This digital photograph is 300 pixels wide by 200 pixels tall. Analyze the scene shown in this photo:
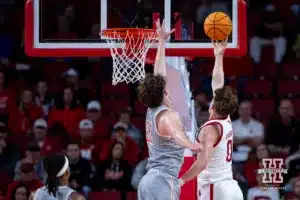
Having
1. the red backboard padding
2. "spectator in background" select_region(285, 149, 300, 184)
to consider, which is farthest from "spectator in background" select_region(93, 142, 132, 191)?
the red backboard padding

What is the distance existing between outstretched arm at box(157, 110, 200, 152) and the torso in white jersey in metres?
0.29

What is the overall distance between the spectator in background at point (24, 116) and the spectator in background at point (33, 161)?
37 cm

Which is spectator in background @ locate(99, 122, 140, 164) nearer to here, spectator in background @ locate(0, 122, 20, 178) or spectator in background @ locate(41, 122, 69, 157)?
spectator in background @ locate(41, 122, 69, 157)

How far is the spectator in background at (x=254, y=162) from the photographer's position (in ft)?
38.5

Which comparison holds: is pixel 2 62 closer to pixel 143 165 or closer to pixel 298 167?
pixel 143 165

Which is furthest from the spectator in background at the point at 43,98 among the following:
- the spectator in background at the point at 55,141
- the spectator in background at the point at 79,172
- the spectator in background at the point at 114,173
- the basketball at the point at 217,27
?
the basketball at the point at 217,27

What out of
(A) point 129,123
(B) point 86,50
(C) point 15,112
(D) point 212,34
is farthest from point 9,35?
(D) point 212,34

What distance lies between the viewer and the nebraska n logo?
1173 cm

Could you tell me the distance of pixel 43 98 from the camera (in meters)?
13.0

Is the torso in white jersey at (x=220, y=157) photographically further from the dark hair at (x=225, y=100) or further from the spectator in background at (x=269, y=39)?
the spectator in background at (x=269, y=39)

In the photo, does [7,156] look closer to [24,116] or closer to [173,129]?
[24,116]

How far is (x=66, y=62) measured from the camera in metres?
13.7

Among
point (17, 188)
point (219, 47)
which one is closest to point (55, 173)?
point (219, 47)

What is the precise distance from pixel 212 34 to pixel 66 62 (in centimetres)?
520
